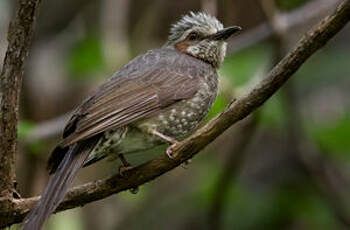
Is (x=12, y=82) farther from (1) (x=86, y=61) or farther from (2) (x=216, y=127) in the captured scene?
(1) (x=86, y=61)

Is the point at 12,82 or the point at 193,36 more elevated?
the point at 12,82

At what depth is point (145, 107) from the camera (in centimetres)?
402

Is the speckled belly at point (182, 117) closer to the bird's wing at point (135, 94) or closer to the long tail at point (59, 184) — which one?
the bird's wing at point (135, 94)

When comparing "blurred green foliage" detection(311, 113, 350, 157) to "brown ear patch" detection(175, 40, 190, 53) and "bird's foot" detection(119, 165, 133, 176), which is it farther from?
"bird's foot" detection(119, 165, 133, 176)

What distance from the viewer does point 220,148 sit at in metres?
6.98

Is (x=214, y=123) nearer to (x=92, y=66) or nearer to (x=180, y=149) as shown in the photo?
(x=180, y=149)

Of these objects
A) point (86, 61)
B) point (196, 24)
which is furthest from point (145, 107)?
point (86, 61)

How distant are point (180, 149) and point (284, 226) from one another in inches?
102

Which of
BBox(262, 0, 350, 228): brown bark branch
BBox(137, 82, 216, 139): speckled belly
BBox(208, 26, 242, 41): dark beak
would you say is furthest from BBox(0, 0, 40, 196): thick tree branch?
BBox(262, 0, 350, 228): brown bark branch

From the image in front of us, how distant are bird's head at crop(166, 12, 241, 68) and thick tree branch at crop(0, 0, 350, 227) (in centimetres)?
123

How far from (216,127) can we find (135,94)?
2.66 feet

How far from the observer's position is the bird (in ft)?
11.9

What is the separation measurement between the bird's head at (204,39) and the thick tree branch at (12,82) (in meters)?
1.66

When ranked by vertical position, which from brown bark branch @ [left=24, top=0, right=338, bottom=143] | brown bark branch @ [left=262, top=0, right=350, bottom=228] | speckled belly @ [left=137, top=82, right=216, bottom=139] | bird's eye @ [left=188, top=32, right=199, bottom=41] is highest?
bird's eye @ [left=188, top=32, right=199, bottom=41]
